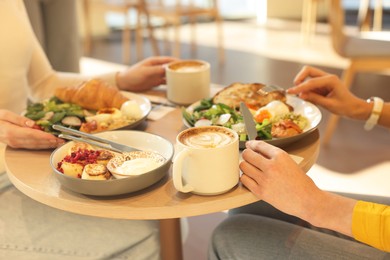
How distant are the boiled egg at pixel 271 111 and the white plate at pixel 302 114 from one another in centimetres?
6

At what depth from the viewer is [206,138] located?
93 cm

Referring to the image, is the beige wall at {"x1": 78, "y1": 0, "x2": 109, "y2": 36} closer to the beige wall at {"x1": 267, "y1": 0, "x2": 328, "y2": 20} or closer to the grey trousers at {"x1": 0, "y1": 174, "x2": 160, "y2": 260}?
the beige wall at {"x1": 267, "y1": 0, "x2": 328, "y2": 20}

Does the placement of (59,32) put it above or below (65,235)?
above

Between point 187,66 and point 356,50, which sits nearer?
point 187,66

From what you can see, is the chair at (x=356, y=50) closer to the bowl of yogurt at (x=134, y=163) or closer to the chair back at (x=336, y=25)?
the chair back at (x=336, y=25)

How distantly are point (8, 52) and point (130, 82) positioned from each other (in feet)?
1.17

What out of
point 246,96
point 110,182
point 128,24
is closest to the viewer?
point 110,182

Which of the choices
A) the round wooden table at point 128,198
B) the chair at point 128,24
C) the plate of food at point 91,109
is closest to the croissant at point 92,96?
the plate of food at point 91,109

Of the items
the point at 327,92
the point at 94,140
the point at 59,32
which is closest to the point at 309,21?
the point at 59,32

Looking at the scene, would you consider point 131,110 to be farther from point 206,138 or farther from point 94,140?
point 206,138

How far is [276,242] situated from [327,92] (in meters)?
0.48

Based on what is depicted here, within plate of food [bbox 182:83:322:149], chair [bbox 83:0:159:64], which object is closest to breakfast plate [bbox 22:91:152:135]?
plate of food [bbox 182:83:322:149]

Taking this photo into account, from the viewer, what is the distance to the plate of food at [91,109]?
116 cm

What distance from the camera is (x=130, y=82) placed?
57.6 inches
